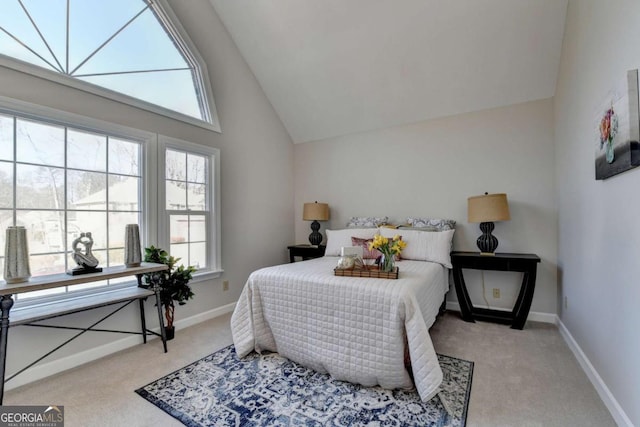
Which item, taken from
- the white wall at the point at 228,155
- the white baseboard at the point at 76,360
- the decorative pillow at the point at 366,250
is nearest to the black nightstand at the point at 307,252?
the white wall at the point at 228,155

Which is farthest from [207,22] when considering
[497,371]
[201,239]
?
[497,371]

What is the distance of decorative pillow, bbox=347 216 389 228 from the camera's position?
3.79 metres

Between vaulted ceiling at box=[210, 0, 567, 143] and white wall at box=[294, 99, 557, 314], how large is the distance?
0.22 m

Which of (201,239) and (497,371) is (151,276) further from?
(497,371)

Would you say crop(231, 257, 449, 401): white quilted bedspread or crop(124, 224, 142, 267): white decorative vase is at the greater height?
crop(124, 224, 142, 267): white decorative vase

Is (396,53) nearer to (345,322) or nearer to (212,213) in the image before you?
(212,213)

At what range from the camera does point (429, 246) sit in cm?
307

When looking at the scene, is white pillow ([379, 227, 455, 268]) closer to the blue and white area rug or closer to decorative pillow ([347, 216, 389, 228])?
decorative pillow ([347, 216, 389, 228])

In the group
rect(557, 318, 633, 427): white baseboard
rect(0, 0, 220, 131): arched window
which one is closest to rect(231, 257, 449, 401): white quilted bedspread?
rect(557, 318, 633, 427): white baseboard

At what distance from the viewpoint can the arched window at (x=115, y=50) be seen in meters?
2.12

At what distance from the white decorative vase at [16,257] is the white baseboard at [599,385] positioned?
3.47 m

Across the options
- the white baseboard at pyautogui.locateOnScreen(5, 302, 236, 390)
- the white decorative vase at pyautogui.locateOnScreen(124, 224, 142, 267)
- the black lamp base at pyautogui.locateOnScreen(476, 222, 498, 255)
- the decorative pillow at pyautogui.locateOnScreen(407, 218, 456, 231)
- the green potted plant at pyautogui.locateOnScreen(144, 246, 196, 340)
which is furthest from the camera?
the decorative pillow at pyautogui.locateOnScreen(407, 218, 456, 231)

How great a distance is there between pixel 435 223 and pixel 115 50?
142 inches

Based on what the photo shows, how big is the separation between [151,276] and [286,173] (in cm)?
253
